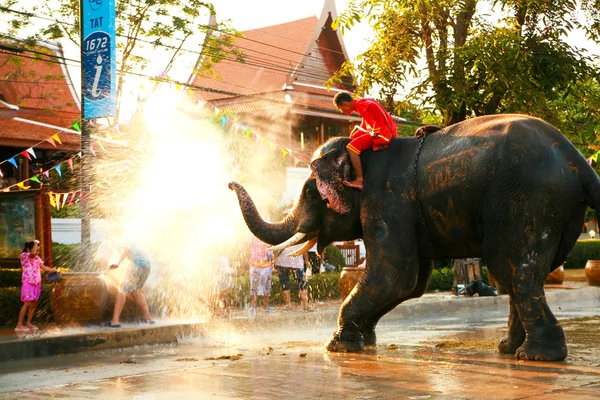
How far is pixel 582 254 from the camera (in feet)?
126

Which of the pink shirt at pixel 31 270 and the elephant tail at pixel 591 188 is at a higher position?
the elephant tail at pixel 591 188

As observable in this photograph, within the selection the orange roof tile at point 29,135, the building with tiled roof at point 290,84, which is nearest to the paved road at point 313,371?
the orange roof tile at point 29,135

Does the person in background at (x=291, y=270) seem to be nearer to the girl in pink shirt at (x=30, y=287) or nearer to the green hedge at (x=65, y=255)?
the girl in pink shirt at (x=30, y=287)

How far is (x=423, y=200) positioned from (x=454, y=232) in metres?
0.44

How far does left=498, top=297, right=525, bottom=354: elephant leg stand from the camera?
912 centimetres

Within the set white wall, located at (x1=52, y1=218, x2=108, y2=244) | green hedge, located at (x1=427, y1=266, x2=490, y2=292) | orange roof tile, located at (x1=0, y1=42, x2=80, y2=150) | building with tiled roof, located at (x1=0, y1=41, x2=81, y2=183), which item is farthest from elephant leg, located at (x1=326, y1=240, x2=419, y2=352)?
white wall, located at (x1=52, y1=218, x2=108, y2=244)

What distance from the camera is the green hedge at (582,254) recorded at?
37938 millimetres

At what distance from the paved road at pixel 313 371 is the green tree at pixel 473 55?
611 cm

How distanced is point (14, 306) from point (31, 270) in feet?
5.01

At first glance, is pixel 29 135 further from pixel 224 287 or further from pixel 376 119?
pixel 376 119

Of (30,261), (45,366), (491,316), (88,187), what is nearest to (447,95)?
(491,316)

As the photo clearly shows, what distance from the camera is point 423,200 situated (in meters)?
9.17

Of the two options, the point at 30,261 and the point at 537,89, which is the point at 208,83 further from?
the point at 30,261

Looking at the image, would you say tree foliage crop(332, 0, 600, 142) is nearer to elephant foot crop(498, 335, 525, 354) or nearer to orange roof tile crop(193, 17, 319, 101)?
elephant foot crop(498, 335, 525, 354)
